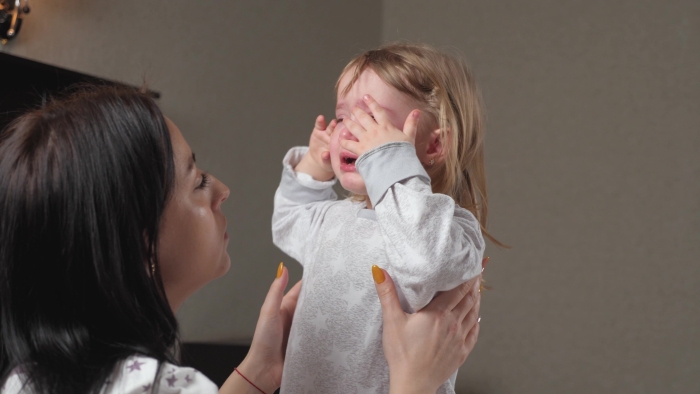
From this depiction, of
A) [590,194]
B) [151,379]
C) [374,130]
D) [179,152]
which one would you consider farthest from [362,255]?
[590,194]

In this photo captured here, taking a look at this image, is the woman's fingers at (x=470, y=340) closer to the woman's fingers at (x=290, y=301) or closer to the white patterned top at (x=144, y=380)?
the woman's fingers at (x=290, y=301)

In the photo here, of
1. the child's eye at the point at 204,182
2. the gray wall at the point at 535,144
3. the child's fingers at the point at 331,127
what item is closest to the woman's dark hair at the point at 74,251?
the child's eye at the point at 204,182

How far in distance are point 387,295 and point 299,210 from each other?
1.19ft

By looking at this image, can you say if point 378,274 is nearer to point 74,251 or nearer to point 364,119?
point 364,119

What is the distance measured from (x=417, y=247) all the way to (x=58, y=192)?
1.44 ft

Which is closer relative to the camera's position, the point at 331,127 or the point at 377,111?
the point at 377,111

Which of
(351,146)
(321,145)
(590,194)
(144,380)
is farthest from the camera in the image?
(590,194)

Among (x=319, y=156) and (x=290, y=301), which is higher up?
(x=319, y=156)

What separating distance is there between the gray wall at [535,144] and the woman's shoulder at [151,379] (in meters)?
1.35

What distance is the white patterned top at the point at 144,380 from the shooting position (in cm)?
62

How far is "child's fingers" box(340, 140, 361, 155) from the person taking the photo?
92 cm

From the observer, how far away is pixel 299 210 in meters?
1.19

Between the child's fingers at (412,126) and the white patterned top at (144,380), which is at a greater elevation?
the child's fingers at (412,126)

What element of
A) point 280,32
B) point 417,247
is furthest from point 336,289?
point 280,32
